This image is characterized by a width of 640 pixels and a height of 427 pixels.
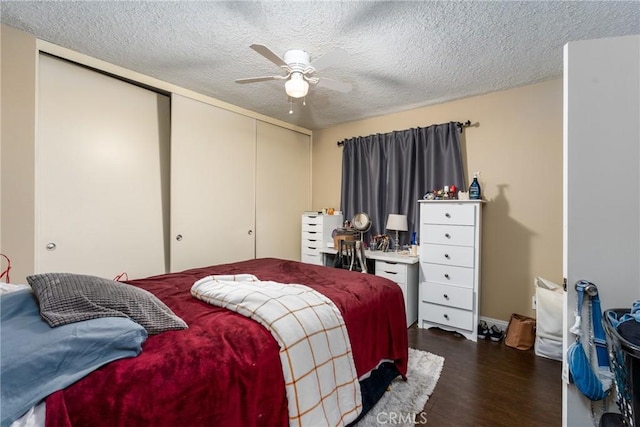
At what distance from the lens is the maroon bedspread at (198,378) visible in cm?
83

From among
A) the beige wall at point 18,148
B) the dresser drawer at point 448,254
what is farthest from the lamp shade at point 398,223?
the beige wall at point 18,148

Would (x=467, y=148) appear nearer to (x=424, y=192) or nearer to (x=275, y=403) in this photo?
(x=424, y=192)

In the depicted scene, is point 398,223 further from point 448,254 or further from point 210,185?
point 210,185

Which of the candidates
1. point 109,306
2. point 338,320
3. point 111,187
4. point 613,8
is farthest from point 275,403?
point 613,8

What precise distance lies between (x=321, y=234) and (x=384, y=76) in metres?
2.05

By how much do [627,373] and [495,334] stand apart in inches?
86.0

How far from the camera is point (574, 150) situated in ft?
4.09

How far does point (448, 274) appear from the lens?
2.84m

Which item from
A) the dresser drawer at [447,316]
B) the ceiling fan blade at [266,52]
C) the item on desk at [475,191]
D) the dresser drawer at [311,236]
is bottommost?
the dresser drawer at [447,316]

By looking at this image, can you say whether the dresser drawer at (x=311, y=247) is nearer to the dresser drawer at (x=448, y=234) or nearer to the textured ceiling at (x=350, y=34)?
the dresser drawer at (x=448, y=234)

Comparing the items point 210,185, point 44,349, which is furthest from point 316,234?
point 44,349

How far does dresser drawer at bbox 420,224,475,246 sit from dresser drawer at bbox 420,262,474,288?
0.25 metres

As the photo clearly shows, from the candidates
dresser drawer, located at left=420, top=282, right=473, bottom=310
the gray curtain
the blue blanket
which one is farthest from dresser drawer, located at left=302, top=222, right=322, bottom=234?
the blue blanket

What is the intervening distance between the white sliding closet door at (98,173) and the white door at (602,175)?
330 centimetres
